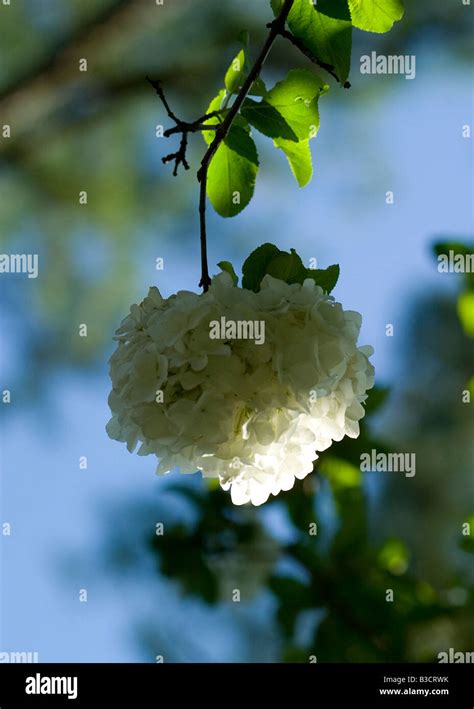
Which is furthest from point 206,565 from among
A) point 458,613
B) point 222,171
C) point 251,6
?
point 251,6

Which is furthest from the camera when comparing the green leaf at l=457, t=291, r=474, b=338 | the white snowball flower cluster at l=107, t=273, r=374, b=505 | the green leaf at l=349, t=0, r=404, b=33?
the green leaf at l=457, t=291, r=474, b=338

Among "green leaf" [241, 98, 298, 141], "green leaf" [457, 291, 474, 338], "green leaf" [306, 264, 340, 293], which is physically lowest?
"green leaf" [306, 264, 340, 293]

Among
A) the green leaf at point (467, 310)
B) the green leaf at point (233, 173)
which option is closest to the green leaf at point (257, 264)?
the green leaf at point (233, 173)

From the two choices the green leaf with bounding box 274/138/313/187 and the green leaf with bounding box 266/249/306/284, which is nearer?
the green leaf with bounding box 266/249/306/284

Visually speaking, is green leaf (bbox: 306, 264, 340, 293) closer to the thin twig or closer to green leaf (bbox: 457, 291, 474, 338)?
the thin twig

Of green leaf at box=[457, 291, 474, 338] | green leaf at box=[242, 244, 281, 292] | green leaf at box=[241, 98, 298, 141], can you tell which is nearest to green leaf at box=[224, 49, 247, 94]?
green leaf at box=[241, 98, 298, 141]

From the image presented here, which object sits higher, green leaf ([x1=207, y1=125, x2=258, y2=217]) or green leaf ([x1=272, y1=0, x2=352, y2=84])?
green leaf ([x1=272, y1=0, x2=352, y2=84])
